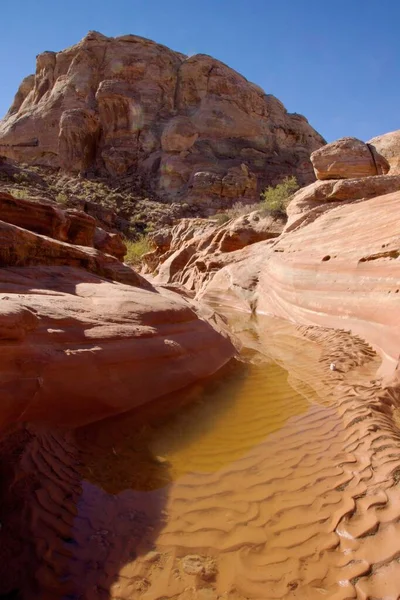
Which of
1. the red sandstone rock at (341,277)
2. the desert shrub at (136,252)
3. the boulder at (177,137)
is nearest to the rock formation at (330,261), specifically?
the red sandstone rock at (341,277)

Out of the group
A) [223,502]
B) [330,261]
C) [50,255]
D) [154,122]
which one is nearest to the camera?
[223,502]

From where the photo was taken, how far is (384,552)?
189 centimetres

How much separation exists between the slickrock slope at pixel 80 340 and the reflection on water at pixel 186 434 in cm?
21

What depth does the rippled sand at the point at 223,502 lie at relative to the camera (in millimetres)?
1813

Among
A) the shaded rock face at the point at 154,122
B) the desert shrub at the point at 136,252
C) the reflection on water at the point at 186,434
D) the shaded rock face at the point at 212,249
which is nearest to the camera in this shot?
the reflection on water at the point at 186,434

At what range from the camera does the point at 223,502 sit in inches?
95.4

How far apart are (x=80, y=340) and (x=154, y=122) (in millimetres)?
39619

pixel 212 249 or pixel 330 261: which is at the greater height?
pixel 212 249

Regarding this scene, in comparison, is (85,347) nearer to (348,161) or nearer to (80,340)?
(80,340)

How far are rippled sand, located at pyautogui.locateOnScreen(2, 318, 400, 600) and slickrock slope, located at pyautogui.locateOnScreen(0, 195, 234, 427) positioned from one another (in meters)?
0.23

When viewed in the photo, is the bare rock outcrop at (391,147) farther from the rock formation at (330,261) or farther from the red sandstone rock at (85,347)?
the red sandstone rock at (85,347)

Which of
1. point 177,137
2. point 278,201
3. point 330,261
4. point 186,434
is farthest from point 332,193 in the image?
point 177,137

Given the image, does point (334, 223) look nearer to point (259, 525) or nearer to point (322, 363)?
point (322, 363)

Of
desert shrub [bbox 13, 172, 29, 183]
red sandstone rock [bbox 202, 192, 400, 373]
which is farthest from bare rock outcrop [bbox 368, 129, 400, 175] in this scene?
desert shrub [bbox 13, 172, 29, 183]
